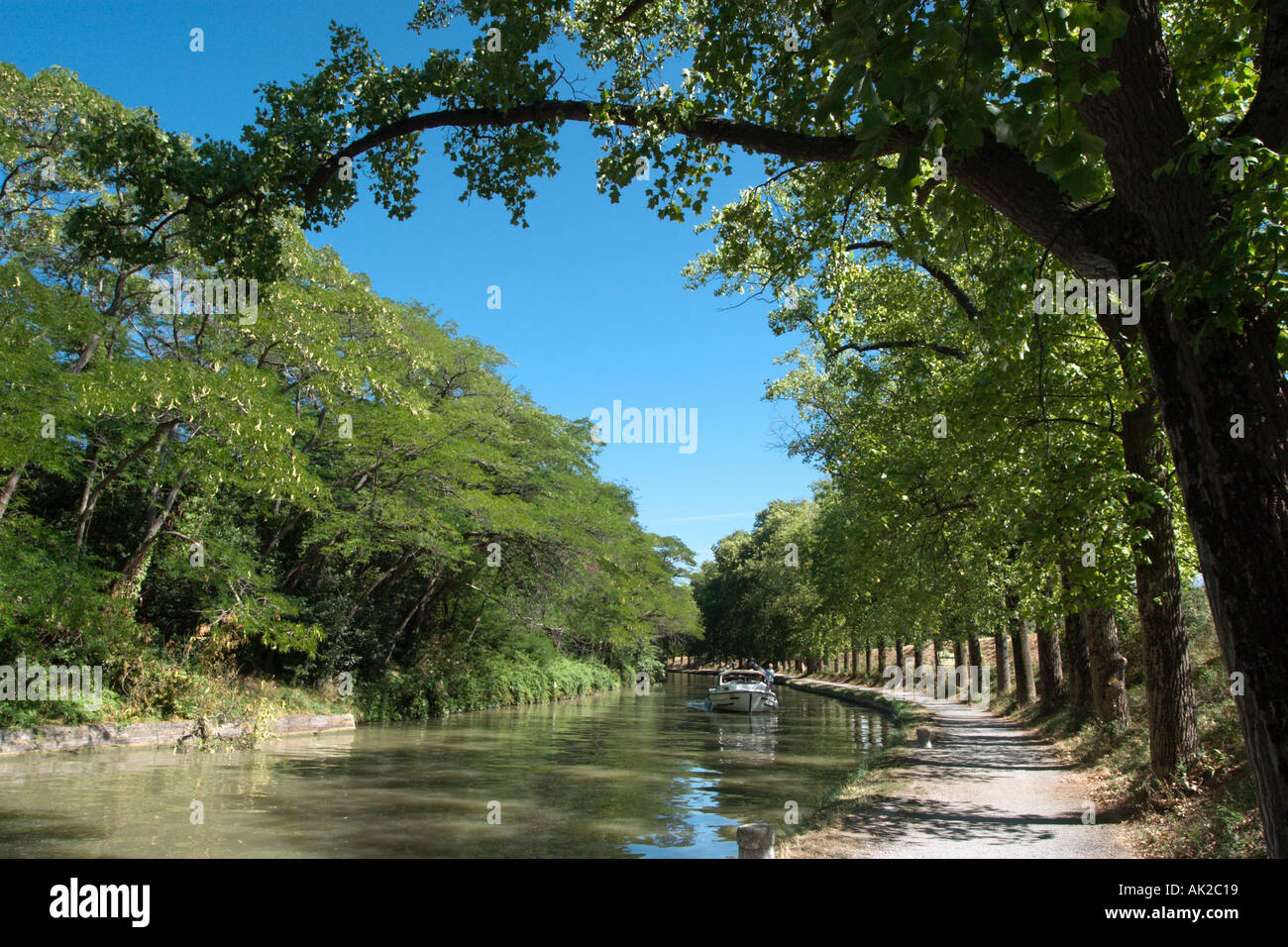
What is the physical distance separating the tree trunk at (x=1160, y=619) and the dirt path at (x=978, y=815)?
1.46m

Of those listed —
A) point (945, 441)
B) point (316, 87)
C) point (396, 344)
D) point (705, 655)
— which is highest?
point (396, 344)

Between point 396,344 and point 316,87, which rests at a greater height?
point 396,344

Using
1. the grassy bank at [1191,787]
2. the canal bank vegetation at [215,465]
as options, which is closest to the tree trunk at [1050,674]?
the grassy bank at [1191,787]

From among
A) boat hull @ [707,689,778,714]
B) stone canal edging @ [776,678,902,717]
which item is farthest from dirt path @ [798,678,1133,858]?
stone canal edging @ [776,678,902,717]

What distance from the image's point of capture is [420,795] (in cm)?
1395

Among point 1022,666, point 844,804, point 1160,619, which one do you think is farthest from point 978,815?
point 1022,666

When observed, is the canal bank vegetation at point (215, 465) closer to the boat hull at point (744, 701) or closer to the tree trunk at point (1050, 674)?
the boat hull at point (744, 701)

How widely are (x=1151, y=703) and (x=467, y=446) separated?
2036 centimetres

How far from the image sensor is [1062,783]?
540 inches

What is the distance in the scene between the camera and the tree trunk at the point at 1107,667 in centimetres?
1599

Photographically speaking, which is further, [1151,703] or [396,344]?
[396,344]

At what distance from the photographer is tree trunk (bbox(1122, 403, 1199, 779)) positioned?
10336 millimetres
